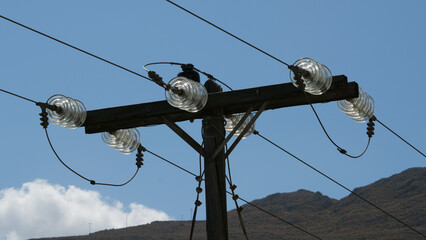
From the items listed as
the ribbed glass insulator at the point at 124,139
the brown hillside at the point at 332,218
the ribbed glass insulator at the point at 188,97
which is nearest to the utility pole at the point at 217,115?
the ribbed glass insulator at the point at 188,97

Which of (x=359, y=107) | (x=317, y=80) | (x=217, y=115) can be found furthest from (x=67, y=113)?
(x=359, y=107)

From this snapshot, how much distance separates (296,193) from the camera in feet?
444

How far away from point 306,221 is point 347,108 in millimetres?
105700

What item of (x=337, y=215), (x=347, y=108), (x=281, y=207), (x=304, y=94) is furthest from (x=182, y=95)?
(x=281, y=207)

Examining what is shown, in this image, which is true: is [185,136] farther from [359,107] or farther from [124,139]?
[359,107]

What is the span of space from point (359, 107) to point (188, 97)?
3.11 m

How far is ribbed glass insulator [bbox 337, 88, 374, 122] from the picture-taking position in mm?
11250

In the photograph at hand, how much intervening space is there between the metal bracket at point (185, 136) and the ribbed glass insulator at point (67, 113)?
46.5 inches

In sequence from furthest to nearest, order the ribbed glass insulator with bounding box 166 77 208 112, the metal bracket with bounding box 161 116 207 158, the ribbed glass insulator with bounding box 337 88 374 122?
the ribbed glass insulator with bounding box 337 88 374 122
the metal bracket with bounding box 161 116 207 158
the ribbed glass insulator with bounding box 166 77 208 112

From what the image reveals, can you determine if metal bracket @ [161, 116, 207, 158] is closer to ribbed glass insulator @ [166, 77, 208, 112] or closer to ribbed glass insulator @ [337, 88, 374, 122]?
ribbed glass insulator @ [166, 77, 208, 112]

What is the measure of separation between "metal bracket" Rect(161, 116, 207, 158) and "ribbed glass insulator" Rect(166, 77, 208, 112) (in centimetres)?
52

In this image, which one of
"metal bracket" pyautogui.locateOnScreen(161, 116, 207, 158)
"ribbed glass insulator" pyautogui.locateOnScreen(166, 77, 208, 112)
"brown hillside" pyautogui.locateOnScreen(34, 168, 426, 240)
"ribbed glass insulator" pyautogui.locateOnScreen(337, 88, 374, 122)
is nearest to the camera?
"ribbed glass insulator" pyautogui.locateOnScreen(166, 77, 208, 112)

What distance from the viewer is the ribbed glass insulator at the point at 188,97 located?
31.6ft

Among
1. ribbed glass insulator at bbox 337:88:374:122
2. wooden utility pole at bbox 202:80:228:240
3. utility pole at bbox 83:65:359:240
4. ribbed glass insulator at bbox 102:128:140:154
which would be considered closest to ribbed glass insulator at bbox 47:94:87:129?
utility pole at bbox 83:65:359:240
